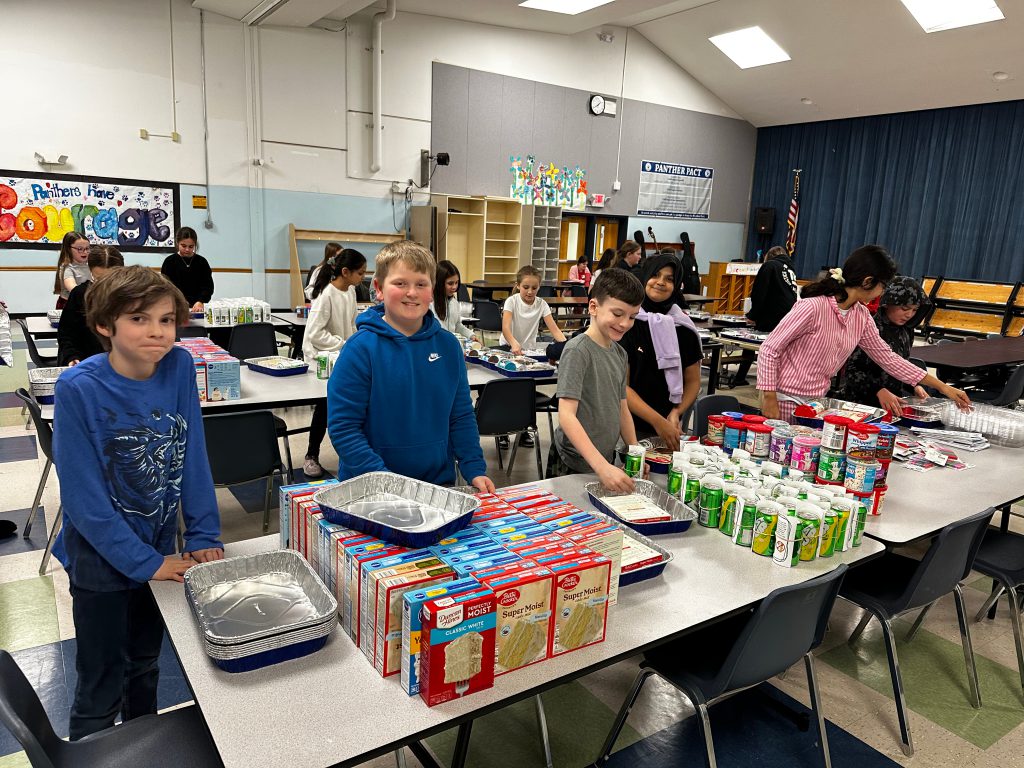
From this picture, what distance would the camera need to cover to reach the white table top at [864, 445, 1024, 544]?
2330mm

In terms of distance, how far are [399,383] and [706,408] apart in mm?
1969

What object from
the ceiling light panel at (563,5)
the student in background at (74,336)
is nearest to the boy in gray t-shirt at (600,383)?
the student in background at (74,336)

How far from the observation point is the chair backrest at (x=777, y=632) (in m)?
1.74

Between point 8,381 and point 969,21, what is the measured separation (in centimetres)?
1320

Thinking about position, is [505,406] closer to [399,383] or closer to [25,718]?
[399,383]

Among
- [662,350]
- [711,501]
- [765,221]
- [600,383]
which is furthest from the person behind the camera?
[765,221]

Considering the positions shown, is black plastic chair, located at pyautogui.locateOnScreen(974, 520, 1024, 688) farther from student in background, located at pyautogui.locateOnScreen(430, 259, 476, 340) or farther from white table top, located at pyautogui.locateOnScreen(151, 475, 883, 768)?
student in background, located at pyautogui.locateOnScreen(430, 259, 476, 340)

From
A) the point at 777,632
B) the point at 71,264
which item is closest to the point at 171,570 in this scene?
the point at 777,632

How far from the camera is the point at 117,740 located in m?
1.58

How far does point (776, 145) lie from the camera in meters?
15.8

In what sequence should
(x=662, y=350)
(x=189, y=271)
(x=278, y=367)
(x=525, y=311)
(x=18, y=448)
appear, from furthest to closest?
(x=189, y=271), (x=525, y=311), (x=18, y=448), (x=278, y=367), (x=662, y=350)

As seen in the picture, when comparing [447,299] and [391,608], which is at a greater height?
[447,299]

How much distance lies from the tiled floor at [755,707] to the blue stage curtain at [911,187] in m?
12.1

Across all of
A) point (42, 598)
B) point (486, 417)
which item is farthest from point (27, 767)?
point (486, 417)
